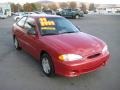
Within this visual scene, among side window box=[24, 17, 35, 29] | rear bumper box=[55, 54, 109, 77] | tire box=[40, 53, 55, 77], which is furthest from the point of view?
side window box=[24, 17, 35, 29]

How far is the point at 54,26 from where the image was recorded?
6.22 m

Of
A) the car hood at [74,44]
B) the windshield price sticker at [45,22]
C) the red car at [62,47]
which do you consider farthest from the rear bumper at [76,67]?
the windshield price sticker at [45,22]

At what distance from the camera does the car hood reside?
488cm

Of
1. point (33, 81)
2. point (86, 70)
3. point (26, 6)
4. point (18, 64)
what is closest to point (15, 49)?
point (18, 64)

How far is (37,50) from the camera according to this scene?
5824mm

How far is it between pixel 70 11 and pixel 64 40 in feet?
95.0

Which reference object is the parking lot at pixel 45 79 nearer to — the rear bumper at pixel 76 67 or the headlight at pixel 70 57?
the rear bumper at pixel 76 67

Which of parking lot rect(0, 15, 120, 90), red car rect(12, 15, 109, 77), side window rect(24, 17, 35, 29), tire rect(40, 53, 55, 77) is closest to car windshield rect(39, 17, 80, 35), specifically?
red car rect(12, 15, 109, 77)

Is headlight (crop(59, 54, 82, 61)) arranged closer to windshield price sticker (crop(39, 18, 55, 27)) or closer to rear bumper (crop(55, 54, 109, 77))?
rear bumper (crop(55, 54, 109, 77))

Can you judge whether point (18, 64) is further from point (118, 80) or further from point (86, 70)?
point (118, 80)

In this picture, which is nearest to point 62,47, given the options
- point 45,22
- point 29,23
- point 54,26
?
point 54,26

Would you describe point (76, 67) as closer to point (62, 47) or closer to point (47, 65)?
point (62, 47)

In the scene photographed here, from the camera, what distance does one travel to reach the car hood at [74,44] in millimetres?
4883

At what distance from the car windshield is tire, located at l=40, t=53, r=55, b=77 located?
79 centimetres
